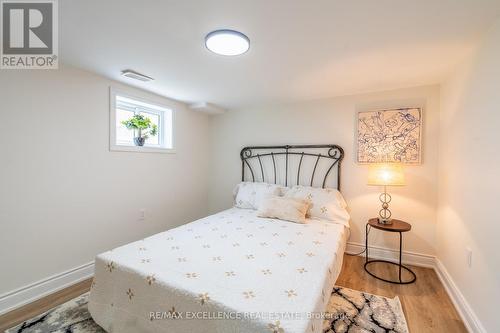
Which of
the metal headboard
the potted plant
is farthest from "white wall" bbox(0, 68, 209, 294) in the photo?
the metal headboard

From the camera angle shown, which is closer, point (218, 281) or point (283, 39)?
point (218, 281)

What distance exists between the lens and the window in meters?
2.61

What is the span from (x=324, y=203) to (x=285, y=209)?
1.64 ft

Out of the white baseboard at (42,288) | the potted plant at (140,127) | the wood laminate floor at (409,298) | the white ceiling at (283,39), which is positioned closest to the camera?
the white ceiling at (283,39)

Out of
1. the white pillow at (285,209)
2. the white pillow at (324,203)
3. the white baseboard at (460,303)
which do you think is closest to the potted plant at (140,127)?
the white pillow at (285,209)

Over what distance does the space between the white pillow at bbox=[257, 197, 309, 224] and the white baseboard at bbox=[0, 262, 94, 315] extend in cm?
195

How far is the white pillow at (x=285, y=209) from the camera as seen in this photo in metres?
2.55

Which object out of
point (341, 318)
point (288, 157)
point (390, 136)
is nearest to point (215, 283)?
point (341, 318)

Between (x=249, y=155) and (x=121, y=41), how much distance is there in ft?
7.50

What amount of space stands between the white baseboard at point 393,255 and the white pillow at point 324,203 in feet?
1.93

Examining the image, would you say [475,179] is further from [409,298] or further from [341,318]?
[341,318]

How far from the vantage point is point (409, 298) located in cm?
199

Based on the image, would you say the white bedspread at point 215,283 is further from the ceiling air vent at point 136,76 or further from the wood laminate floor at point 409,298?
the ceiling air vent at point 136,76

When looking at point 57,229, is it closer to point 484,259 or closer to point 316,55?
point 316,55
